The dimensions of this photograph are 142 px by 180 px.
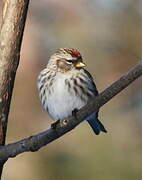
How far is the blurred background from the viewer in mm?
7043

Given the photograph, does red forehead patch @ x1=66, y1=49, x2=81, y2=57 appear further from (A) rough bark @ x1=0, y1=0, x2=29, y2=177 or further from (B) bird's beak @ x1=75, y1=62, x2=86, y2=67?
(A) rough bark @ x1=0, y1=0, x2=29, y2=177

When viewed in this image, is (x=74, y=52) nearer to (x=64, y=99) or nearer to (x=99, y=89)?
(x=64, y=99)

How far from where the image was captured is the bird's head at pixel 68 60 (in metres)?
4.18

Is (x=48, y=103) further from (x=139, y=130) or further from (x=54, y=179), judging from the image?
(x=139, y=130)

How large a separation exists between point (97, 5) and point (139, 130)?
5.67 feet

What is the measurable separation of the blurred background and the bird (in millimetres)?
2559

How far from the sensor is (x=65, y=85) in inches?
162

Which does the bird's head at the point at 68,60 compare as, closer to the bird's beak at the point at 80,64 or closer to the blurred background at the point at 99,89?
the bird's beak at the point at 80,64

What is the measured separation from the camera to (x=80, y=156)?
7.34m

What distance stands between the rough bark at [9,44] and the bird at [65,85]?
93 centimetres

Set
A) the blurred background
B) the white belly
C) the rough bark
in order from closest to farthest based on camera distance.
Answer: the rough bark
the white belly
the blurred background

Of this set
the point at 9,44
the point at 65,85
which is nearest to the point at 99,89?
the point at 65,85

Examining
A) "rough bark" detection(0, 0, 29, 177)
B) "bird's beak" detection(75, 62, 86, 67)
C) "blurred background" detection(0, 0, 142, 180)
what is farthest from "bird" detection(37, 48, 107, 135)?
"blurred background" detection(0, 0, 142, 180)

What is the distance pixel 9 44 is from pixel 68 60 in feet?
3.81
